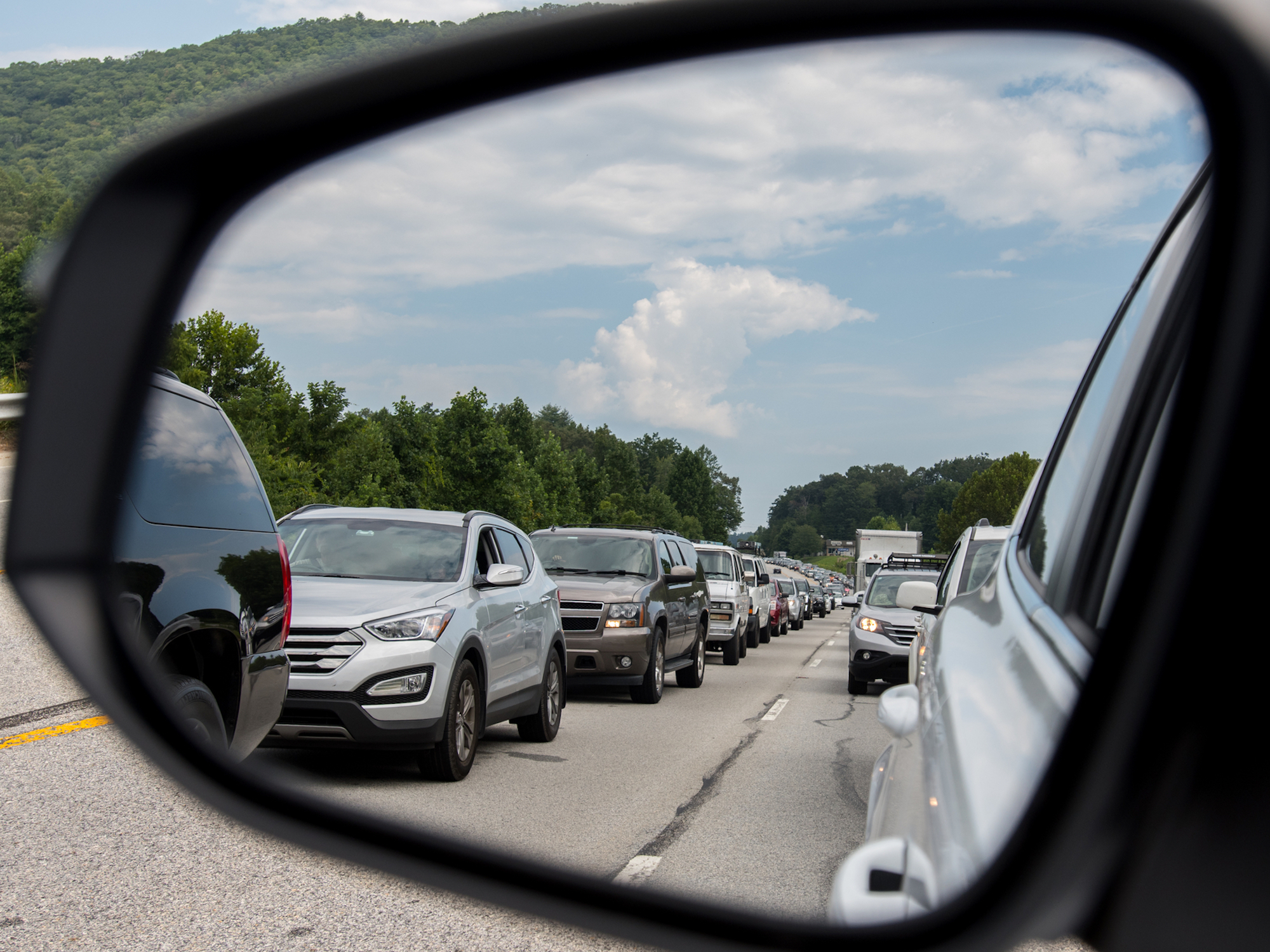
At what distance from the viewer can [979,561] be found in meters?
3.65

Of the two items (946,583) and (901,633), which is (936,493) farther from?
(901,633)

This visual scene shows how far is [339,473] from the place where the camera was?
34531 millimetres

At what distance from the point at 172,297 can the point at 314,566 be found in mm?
6327

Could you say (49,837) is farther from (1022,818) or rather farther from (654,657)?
(654,657)

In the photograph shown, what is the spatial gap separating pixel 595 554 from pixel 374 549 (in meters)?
6.01

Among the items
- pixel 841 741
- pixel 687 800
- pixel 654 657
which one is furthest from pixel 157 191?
pixel 654 657

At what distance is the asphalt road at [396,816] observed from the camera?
2.92 metres

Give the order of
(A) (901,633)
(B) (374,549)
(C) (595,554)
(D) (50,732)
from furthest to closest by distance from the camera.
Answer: (C) (595,554)
(A) (901,633)
(B) (374,549)
(D) (50,732)

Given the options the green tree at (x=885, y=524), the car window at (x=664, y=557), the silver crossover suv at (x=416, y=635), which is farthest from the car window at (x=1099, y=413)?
the car window at (x=664, y=557)

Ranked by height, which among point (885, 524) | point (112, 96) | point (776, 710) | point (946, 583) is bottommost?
point (776, 710)

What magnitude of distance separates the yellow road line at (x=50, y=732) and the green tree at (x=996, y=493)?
712 cm

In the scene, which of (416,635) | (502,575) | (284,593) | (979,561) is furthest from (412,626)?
(979,561)

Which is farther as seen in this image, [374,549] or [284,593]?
[374,549]

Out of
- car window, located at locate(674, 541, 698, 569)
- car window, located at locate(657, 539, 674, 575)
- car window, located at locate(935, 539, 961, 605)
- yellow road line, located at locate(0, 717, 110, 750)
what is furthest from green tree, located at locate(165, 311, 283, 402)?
car window, located at locate(674, 541, 698, 569)
